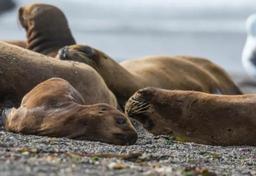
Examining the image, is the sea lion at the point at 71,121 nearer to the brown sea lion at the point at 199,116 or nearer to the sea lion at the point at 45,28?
the brown sea lion at the point at 199,116

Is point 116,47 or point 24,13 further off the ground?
point 24,13

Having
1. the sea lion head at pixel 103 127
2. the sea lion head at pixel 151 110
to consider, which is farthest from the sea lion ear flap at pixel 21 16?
the sea lion head at pixel 103 127

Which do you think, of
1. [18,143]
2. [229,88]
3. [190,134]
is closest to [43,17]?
[229,88]

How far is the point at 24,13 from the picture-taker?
368 inches

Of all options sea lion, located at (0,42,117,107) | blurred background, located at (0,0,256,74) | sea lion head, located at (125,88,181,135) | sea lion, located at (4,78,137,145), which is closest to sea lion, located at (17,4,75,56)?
sea lion, located at (0,42,117,107)

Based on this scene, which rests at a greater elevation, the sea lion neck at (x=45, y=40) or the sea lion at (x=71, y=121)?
the sea lion at (x=71, y=121)

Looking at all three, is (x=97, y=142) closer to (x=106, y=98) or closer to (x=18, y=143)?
(x=18, y=143)

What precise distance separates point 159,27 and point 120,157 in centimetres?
1921

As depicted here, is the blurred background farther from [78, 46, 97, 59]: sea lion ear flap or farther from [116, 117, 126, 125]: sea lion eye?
[116, 117, 126, 125]: sea lion eye

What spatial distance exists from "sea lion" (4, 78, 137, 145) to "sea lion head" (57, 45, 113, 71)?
1.85 meters

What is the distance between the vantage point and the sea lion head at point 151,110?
6.09 metres

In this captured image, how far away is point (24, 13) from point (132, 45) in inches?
369

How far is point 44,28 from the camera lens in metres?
9.30

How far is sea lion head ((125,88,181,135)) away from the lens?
20.0ft
